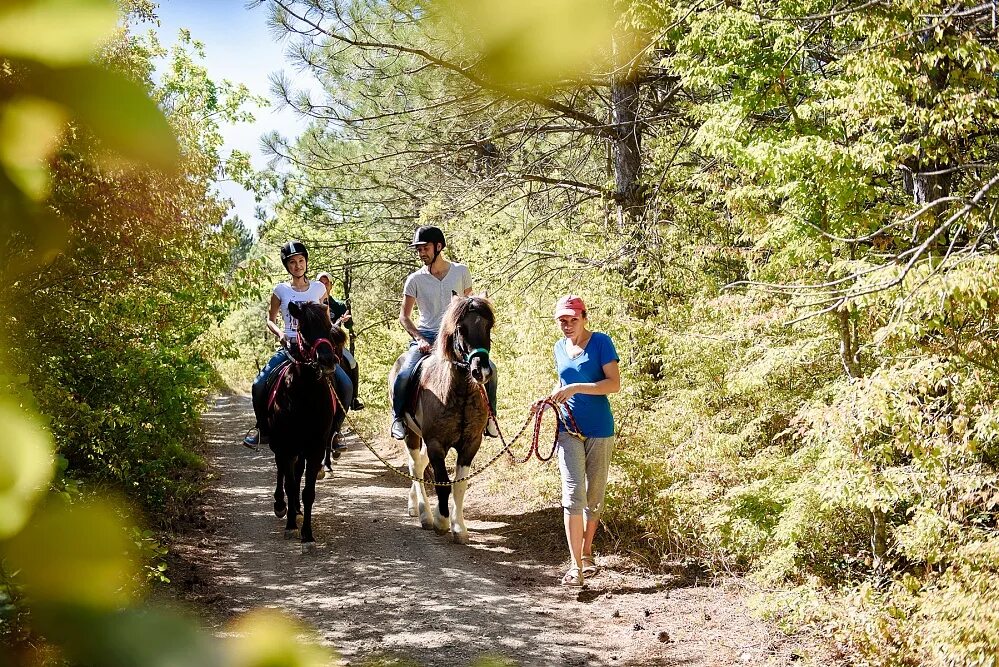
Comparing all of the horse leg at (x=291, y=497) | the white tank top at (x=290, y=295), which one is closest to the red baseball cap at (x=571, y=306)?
the white tank top at (x=290, y=295)

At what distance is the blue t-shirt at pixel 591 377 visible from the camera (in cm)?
696

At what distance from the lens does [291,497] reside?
8891 millimetres

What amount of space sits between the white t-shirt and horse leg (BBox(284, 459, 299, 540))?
213 cm

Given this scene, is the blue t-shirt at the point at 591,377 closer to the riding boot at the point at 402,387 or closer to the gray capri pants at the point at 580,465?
the gray capri pants at the point at 580,465

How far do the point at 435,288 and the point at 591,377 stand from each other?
2.69 metres

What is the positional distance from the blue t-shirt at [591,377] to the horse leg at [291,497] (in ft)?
10.4

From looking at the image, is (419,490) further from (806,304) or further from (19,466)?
(19,466)

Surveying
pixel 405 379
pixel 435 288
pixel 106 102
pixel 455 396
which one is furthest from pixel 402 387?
pixel 106 102

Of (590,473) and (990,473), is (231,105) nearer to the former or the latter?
(590,473)

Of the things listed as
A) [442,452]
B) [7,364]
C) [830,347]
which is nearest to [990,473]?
[830,347]

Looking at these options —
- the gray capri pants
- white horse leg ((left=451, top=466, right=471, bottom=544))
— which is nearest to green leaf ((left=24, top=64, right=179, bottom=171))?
the gray capri pants

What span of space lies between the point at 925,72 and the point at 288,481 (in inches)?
269

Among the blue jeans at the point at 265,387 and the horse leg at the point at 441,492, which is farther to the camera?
the blue jeans at the point at 265,387

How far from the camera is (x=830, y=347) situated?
21.6ft
